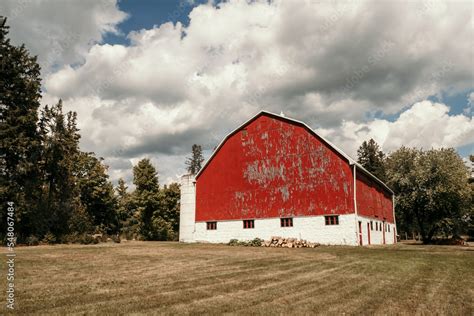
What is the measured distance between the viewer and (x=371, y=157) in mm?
77750

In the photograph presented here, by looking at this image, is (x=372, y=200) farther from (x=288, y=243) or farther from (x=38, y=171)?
(x=38, y=171)

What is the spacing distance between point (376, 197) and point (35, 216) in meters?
34.7

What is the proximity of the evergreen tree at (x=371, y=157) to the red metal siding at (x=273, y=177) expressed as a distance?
47.8 meters

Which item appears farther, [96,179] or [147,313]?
[96,179]

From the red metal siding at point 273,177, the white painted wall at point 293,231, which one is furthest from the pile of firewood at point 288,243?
the red metal siding at point 273,177

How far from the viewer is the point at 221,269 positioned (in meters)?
15.4

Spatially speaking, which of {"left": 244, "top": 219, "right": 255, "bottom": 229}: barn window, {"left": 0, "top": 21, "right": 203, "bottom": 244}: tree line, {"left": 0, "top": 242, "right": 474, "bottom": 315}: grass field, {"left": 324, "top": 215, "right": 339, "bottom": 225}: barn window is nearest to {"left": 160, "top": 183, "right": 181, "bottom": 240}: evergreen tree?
{"left": 0, "top": 21, "right": 203, "bottom": 244}: tree line

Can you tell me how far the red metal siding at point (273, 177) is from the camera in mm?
31094

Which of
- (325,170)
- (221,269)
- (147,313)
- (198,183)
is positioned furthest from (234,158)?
(147,313)

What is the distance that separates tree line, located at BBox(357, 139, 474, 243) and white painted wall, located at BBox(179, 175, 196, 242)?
83.9 ft

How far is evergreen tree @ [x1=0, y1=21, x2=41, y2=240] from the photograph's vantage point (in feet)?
109

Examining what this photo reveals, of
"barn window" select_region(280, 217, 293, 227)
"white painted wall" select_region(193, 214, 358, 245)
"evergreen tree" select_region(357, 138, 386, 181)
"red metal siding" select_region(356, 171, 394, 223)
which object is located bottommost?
Answer: "white painted wall" select_region(193, 214, 358, 245)

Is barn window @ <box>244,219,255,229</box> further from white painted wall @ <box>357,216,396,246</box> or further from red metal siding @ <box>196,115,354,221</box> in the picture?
white painted wall @ <box>357,216,396,246</box>

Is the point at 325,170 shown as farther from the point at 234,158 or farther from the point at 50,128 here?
the point at 50,128
